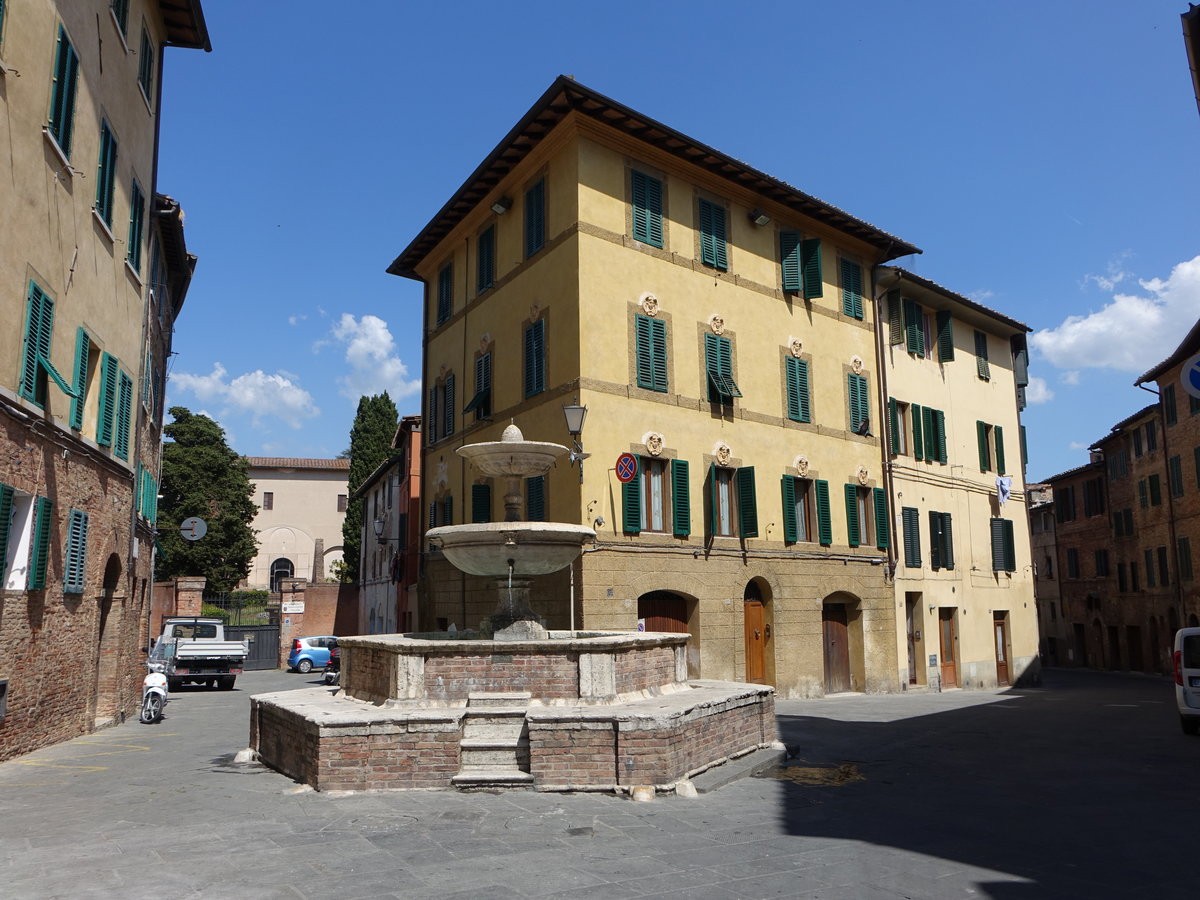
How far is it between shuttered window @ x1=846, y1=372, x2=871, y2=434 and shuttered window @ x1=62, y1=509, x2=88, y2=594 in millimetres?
16634

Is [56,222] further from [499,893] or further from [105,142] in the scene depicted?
[499,893]

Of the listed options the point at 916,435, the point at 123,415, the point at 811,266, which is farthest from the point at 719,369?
the point at 123,415

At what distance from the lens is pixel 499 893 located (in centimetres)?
568

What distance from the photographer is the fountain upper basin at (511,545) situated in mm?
10836

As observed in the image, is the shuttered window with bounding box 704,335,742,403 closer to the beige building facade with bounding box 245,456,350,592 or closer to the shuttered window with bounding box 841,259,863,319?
the shuttered window with bounding box 841,259,863,319

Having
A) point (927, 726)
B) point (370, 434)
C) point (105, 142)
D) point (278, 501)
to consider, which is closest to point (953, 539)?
point (927, 726)

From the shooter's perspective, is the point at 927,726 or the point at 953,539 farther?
the point at 953,539

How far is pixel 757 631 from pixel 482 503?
667cm

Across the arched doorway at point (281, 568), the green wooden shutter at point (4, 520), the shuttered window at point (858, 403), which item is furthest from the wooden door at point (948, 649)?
the arched doorway at point (281, 568)

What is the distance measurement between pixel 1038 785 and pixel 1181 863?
333 cm

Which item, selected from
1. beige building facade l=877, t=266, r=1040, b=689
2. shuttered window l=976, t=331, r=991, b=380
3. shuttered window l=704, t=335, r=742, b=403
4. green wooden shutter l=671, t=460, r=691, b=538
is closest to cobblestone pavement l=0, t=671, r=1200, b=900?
green wooden shutter l=671, t=460, r=691, b=538

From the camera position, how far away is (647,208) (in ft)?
62.5

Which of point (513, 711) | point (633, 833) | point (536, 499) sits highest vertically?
point (536, 499)

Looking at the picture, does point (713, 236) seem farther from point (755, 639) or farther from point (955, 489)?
point (955, 489)
